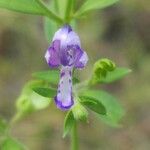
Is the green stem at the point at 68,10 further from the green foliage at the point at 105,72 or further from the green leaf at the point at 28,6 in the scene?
the green foliage at the point at 105,72

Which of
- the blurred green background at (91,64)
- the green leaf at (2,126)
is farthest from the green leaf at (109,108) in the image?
the blurred green background at (91,64)

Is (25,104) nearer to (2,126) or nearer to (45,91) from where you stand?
(2,126)

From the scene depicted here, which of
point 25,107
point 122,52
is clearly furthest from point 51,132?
point 25,107

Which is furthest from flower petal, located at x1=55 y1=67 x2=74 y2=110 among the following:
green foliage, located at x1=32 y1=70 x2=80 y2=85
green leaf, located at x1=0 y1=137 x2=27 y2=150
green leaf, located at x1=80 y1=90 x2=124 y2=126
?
green leaf, located at x1=0 y1=137 x2=27 y2=150

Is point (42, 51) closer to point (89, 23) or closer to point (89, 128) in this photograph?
point (89, 23)

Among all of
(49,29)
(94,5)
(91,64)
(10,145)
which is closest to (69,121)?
(10,145)
